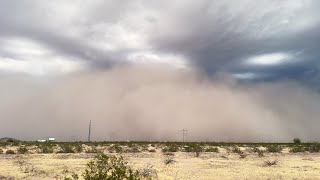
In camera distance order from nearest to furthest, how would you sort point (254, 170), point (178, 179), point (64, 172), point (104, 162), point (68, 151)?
point (104, 162) < point (178, 179) < point (64, 172) < point (254, 170) < point (68, 151)

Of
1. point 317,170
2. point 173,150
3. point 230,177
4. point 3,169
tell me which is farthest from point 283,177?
point 173,150

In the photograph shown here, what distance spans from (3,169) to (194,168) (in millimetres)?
15147

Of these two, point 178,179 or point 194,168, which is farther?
point 194,168

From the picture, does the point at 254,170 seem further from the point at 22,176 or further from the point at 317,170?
the point at 22,176

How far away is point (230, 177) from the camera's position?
89.5 ft

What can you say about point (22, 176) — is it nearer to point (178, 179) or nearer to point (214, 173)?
point (178, 179)

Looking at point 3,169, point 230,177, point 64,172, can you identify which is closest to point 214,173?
point 230,177

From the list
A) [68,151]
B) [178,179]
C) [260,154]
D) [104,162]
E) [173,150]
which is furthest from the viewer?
[173,150]

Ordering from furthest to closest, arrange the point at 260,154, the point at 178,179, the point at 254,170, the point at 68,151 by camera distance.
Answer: the point at 68,151 → the point at 260,154 → the point at 254,170 → the point at 178,179

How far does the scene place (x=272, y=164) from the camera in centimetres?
3450

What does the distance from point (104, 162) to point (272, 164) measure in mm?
21419

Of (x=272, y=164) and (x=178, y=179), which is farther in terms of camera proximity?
(x=272, y=164)

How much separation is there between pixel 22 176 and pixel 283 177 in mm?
17734

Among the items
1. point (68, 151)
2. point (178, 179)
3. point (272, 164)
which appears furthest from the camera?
point (68, 151)
